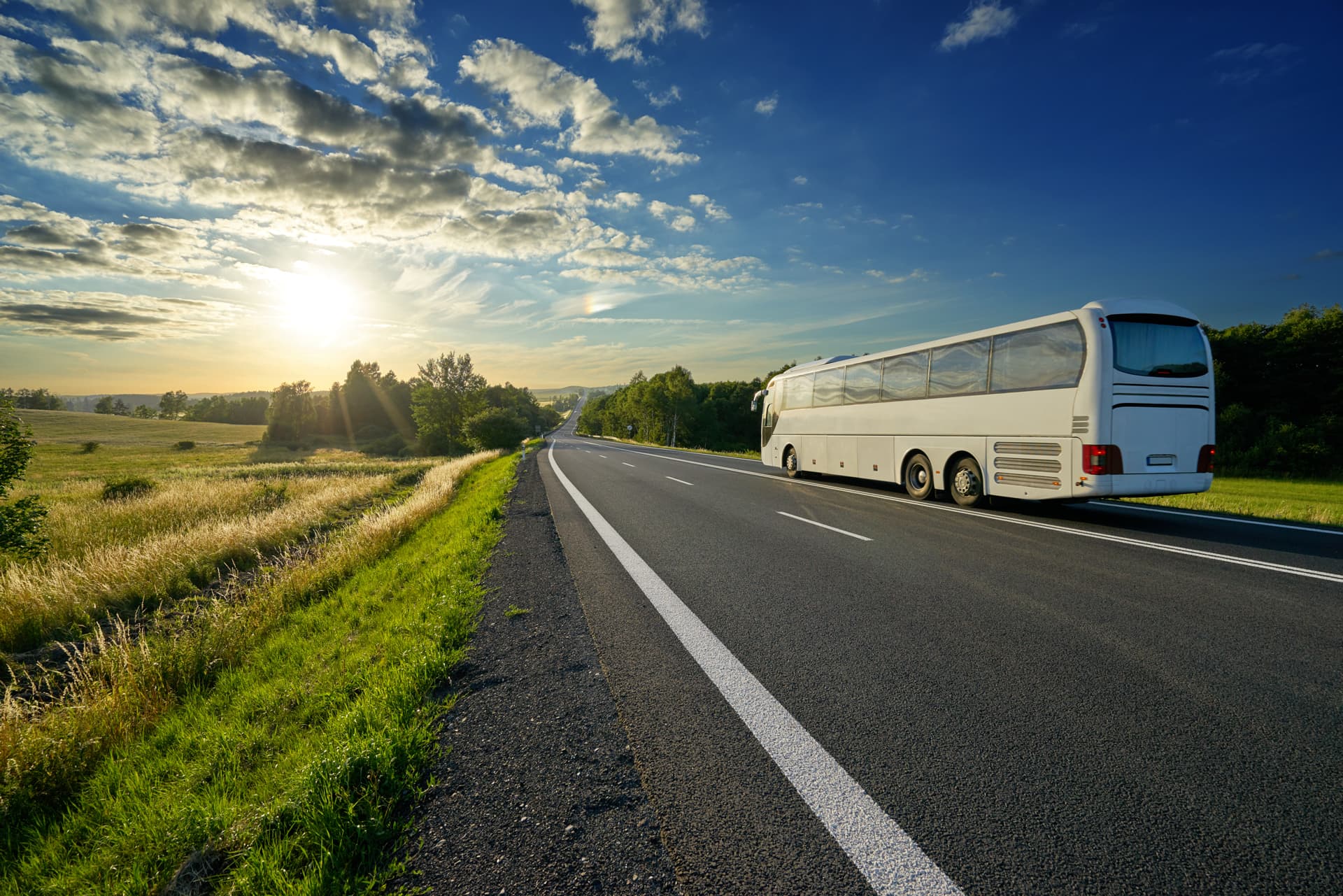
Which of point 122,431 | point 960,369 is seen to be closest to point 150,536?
point 960,369

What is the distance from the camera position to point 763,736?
2.70m

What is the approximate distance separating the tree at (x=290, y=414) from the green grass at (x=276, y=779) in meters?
99.1

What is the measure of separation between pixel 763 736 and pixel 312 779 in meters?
2.12

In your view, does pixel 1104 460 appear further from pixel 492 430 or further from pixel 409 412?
pixel 409 412

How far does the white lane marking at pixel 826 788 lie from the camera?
1800mm

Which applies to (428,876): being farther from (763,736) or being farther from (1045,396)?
(1045,396)

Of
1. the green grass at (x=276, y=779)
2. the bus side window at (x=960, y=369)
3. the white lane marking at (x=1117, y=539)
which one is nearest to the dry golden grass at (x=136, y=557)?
the green grass at (x=276, y=779)

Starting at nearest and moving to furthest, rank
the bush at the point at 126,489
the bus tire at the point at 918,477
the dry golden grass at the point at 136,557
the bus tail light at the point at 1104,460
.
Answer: the dry golden grass at the point at 136,557
the bus tail light at the point at 1104,460
the bus tire at the point at 918,477
the bush at the point at 126,489

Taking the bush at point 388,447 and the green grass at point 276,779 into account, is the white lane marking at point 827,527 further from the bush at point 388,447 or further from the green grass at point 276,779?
the bush at point 388,447


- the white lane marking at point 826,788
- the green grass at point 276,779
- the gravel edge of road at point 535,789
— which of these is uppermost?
the white lane marking at point 826,788

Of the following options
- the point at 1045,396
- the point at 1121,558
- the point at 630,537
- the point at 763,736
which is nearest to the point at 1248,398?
the point at 1045,396

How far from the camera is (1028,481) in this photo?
9.14 meters

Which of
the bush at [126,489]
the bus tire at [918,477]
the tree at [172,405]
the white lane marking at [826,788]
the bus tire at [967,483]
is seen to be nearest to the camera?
the white lane marking at [826,788]

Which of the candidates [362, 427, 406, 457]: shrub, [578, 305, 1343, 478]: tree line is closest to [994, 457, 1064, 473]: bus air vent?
[578, 305, 1343, 478]: tree line
